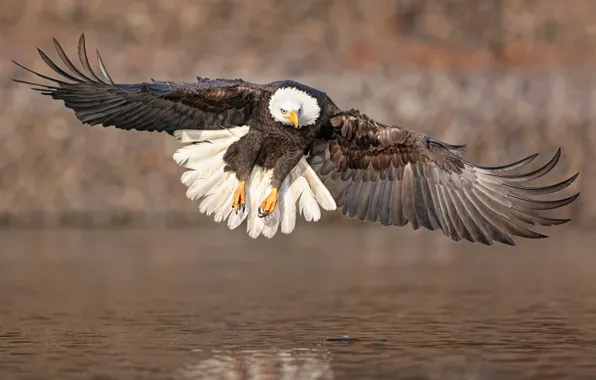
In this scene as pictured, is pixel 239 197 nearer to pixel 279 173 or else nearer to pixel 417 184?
pixel 279 173

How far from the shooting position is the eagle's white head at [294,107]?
7.78 m

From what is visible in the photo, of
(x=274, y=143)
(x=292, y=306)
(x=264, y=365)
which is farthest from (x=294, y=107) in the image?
(x=264, y=365)

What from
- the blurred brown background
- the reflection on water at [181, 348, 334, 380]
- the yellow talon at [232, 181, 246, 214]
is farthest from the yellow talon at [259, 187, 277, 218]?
the blurred brown background

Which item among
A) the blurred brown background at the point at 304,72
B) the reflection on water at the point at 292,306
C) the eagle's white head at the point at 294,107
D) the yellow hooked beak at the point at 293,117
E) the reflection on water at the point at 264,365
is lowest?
the reflection on water at the point at 264,365

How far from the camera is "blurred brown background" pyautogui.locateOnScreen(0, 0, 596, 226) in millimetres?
14016

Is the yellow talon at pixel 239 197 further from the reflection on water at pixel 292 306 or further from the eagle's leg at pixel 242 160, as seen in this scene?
the reflection on water at pixel 292 306

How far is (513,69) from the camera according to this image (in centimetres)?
1609

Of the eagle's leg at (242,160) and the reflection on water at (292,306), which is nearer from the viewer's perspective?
the reflection on water at (292,306)

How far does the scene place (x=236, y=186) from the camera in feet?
27.0

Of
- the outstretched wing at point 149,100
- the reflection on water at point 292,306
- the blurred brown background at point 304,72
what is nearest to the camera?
the reflection on water at point 292,306

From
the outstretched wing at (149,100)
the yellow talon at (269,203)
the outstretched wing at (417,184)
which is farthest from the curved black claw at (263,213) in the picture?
the outstretched wing at (149,100)

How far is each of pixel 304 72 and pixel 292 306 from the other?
729 centimetres

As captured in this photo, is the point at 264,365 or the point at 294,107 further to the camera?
the point at 294,107

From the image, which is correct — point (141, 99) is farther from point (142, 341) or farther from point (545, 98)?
point (545, 98)
